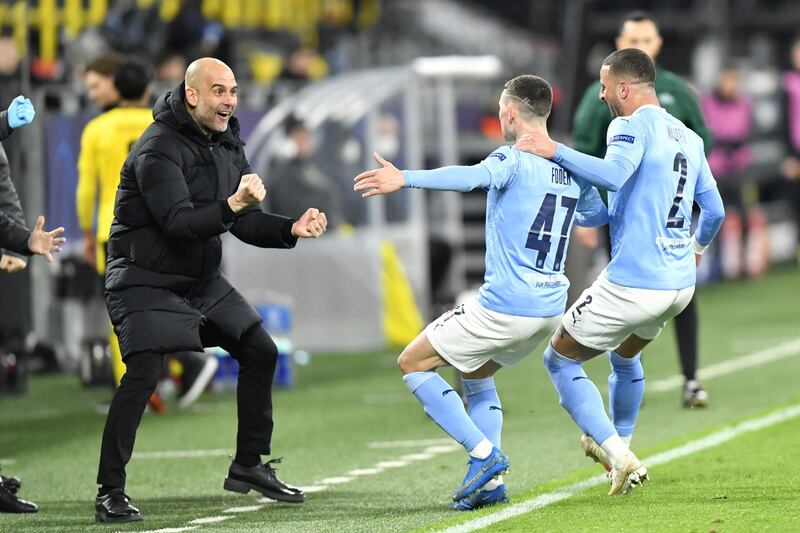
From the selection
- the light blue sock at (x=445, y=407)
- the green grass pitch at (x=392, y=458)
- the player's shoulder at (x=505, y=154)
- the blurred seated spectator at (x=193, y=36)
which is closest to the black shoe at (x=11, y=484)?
the green grass pitch at (x=392, y=458)

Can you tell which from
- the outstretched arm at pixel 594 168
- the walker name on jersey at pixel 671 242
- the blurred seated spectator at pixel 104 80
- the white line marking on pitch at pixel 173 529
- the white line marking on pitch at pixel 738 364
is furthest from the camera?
the white line marking on pitch at pixel 738 364

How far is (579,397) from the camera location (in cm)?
736

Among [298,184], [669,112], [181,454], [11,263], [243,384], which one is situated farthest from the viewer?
[298,184]

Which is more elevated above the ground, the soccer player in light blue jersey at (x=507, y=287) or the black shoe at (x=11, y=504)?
Answer: the soccer player in light blue jersey at (x=507, y=287)

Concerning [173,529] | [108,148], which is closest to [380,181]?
[173,529]

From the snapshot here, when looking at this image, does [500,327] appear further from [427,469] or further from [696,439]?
[696,439]

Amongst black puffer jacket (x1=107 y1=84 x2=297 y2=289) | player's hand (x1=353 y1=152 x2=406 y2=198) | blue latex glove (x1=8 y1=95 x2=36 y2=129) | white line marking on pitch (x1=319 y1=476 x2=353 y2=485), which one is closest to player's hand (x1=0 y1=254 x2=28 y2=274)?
black puffer jacket (x1=107 y1=84 x2=297 y2=289)

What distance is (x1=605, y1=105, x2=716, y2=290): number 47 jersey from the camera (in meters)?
7.39

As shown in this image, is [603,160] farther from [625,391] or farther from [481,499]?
[481,499]

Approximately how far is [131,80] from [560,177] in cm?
445

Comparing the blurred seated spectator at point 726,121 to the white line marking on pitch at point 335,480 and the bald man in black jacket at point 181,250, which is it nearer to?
the white line marking on pitch at point 335,480

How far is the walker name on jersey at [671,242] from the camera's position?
7.41 meters

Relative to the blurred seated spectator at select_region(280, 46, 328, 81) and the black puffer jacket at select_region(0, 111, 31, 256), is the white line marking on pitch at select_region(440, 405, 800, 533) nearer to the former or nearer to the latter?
the black puffer jacket at select_region(0, 111, 31, 256)

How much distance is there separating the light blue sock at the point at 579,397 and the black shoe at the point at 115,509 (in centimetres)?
187
